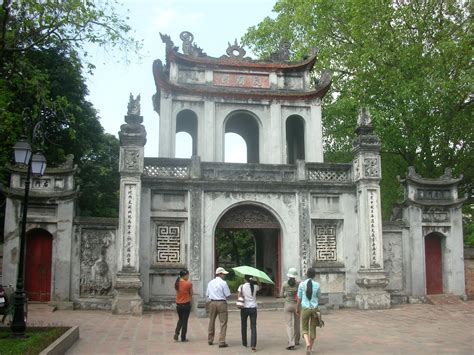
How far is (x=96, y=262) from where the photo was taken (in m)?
15.8

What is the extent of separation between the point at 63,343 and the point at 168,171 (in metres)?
8.22

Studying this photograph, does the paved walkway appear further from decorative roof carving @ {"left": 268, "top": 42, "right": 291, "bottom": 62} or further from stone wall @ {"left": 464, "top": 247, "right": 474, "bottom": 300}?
decorative roof carving @ {"left": 268, "top": 42, "right": 291, "bottom": 62}

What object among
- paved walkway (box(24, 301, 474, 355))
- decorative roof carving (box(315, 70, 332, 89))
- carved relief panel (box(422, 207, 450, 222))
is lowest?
paved walkway (box(24, 301, 474, 355))

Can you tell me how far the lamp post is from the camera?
30.5 ft

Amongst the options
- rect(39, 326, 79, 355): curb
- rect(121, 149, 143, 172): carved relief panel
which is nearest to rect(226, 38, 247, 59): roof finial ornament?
rect(121, 149, 143, 172): carved relief panel

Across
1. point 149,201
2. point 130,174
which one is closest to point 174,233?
point 149,201

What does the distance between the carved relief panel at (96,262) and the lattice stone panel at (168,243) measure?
56.4 inches

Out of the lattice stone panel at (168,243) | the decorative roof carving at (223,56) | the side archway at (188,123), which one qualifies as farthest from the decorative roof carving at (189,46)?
the lattice stone panel at (168,243)

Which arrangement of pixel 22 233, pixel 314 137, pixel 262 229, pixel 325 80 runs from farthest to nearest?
pixel 262 229
pixel 325 80
pixel 314 137
pixel 22 233

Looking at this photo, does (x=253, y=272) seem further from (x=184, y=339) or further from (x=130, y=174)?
(x=130, y=174)

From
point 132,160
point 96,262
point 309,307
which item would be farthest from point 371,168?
point 96,262

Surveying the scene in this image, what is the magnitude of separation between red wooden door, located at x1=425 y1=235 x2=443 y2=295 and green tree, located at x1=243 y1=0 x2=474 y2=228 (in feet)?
14.8

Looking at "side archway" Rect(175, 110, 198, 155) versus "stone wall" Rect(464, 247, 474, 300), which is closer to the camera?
"stone wall" Rect(464, 247, 474, 300)

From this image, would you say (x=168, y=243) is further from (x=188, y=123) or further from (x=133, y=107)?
(x=188, y=123)
